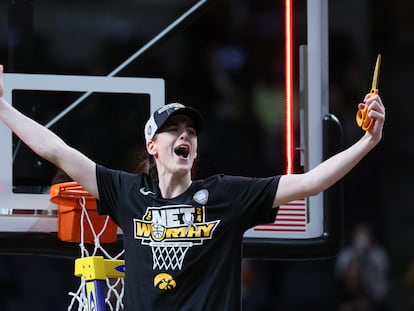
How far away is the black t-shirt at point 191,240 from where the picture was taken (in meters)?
3.87

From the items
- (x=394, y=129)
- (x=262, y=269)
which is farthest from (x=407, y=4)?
(x=262, y=269)

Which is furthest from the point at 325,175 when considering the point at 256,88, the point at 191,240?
the point at 256,88

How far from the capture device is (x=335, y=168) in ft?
12.6

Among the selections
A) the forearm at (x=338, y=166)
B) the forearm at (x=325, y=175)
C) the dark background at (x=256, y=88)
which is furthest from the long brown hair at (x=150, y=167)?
the dark background at (x=256, y=88)

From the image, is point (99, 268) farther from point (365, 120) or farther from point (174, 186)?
point (365, 120)

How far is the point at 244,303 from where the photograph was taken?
28.0 ft

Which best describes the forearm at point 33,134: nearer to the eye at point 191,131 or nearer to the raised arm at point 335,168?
the eye at point 191,131

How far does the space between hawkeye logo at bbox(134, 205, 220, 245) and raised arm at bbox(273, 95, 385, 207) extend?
26cm

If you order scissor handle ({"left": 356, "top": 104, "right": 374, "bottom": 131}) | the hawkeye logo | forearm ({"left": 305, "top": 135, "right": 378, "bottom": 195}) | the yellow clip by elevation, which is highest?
scissor handle ({"left": 356, "top": 104, "right": 374, "bottom": 131})

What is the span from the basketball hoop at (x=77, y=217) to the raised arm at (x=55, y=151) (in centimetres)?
35

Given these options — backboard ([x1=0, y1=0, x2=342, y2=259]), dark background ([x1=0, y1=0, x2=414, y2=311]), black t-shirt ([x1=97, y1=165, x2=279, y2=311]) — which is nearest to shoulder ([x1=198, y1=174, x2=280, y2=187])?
black t-shirt ([x1=97, y1=165, x2=279, y2=311])

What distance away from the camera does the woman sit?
3.87 meters

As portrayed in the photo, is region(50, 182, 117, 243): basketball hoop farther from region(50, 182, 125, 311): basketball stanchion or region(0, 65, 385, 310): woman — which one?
region(0, 65, 385, 310): woman

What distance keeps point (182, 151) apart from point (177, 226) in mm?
269
